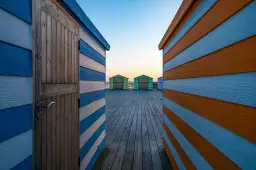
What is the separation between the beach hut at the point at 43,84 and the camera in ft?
3.26

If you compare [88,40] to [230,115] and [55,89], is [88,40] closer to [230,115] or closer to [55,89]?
[55,89]

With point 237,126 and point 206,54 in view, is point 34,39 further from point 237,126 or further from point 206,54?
point 237,126

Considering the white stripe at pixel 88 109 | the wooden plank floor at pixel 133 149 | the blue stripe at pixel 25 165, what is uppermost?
the white stripe at pixel 88 109

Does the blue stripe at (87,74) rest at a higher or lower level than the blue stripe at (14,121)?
higher

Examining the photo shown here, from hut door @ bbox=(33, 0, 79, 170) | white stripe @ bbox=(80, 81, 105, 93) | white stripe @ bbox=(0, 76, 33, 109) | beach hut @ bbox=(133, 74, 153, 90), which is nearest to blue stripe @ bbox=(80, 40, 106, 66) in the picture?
hut door @ bbox=(33, 0, 79, 170)

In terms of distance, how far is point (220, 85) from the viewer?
111 cm

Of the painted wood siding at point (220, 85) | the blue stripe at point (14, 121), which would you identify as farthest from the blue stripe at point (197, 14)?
the blue stripe at point (14, 121)

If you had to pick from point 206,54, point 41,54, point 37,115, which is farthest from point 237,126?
point 41,54

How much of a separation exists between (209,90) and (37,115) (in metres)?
1.56

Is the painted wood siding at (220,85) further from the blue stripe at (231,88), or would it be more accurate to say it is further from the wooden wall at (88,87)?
the wooden wall at (88,87)

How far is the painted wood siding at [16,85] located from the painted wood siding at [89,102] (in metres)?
1.13

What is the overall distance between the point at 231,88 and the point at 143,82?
74.2 ft

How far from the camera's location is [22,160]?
1.10 m

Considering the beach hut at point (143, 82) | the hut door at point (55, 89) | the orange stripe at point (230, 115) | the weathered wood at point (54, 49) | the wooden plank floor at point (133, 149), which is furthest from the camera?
the beach hut at point (143, 82)
